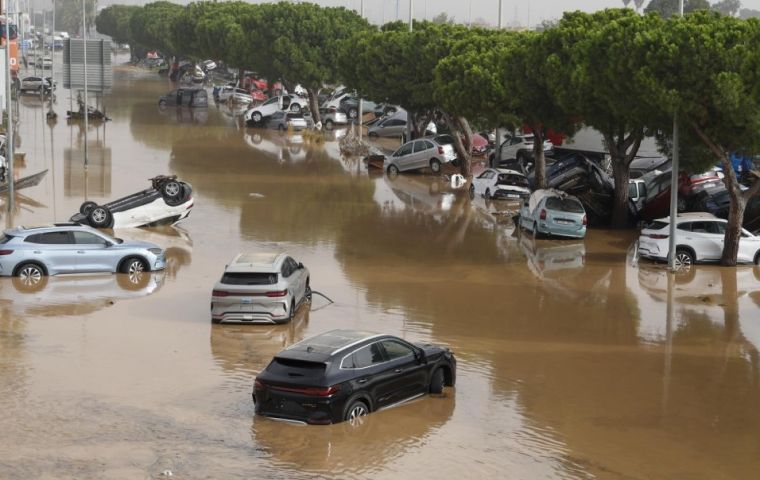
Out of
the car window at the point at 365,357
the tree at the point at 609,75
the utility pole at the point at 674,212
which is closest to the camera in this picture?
the car window at the point at 365,357

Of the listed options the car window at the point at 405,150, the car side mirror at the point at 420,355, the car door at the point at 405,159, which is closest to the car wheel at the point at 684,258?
the car side mirror at the point at 420,355

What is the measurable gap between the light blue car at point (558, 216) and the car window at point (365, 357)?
1771 centimetres

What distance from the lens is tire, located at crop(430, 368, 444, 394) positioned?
61.3ft

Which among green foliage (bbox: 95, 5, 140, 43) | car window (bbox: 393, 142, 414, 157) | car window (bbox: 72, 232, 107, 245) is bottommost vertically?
car window (bbox: 72, 232, 107, 245)

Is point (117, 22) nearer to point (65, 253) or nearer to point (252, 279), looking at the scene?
point (65, 253)

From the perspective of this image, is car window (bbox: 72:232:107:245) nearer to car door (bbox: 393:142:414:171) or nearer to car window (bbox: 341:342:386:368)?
car window (bbox: 341:342:386:368)

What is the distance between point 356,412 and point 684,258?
16149mm

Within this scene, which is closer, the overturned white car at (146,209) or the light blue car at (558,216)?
the overturned white car at (146,209)

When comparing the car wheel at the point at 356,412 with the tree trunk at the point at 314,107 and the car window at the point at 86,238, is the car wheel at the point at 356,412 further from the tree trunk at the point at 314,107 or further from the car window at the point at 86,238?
the tree trunk at the point at 314,107

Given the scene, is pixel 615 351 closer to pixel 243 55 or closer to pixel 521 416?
pixel 521 416

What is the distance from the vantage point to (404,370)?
18.1m

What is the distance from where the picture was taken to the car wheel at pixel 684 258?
31.0 meters

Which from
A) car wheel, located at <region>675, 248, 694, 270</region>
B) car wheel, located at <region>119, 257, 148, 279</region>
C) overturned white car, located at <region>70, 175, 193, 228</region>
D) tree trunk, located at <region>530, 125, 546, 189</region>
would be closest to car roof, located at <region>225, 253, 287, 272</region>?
car wheel, located at <region>119, 257, 148, 279</region>

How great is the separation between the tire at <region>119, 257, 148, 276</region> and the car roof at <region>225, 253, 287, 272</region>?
16.5 ft
